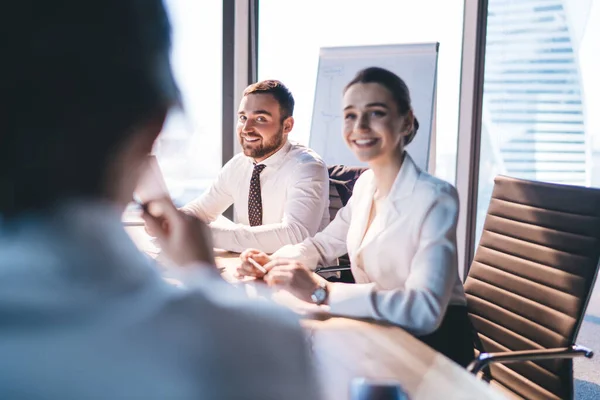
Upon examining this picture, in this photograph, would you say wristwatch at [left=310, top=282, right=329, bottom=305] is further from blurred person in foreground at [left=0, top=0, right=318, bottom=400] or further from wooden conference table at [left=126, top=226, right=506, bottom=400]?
blurred person in foreground at [left=0, top=0, right=318, bottom=400]

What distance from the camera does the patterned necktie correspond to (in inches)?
64.6

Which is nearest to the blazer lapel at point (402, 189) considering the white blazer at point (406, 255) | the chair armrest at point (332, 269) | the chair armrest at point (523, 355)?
the white blazer at point (406, 255)

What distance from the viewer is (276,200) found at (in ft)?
5.33

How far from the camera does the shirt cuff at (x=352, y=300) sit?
0.77m

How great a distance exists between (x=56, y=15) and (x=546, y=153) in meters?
2.71

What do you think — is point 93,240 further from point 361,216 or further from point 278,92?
point 278,92

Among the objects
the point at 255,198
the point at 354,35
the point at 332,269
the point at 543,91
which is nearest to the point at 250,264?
the point at 332,269

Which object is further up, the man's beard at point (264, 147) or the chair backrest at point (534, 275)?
the man's beard at point (264, 147)

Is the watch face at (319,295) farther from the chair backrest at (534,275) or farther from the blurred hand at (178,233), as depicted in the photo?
the chair backrest at (534,275)

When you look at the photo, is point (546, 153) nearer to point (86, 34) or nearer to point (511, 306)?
point (511, 306)

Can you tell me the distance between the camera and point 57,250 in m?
0.30

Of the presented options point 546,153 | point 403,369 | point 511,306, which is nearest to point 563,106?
point 546,153

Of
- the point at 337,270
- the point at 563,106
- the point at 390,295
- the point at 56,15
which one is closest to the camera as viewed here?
the point at 56,15

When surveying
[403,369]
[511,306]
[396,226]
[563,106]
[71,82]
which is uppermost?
[563,106]
